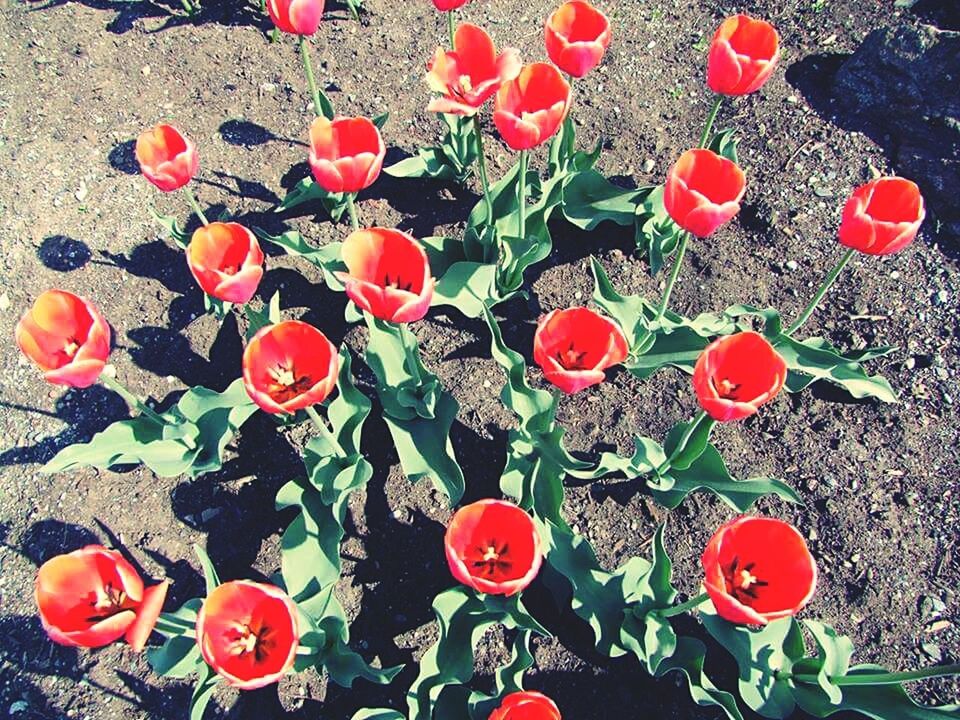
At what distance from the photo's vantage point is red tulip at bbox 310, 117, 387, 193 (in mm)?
2730

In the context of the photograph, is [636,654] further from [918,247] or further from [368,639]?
[918,247]

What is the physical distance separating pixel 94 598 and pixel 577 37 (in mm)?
2577

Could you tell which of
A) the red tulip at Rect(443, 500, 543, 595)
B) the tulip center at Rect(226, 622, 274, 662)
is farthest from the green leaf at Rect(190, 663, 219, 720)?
the red tulip at Rect(443, 500, 543, 595)

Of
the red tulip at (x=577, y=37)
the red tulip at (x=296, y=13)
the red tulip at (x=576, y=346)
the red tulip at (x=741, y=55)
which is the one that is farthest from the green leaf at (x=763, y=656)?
the red tulip at (x=296, y=13)

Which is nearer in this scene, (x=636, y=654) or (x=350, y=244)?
(x=350, y=244)

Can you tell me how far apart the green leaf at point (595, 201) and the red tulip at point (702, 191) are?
35.4 inches

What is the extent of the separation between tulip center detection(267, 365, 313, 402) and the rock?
122 inches

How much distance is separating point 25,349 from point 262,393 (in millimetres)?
900

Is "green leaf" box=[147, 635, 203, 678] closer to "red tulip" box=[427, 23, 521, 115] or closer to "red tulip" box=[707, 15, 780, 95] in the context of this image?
"red tulip" box=[427, 23, 521, 115]

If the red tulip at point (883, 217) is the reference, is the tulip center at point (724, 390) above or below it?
below

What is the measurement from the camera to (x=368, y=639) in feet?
9.64

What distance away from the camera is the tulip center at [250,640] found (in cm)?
220

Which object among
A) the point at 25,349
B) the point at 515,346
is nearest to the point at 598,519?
the point at 515,346

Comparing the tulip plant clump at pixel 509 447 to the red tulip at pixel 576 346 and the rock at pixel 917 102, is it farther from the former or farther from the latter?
the rock at pixel 917 102
